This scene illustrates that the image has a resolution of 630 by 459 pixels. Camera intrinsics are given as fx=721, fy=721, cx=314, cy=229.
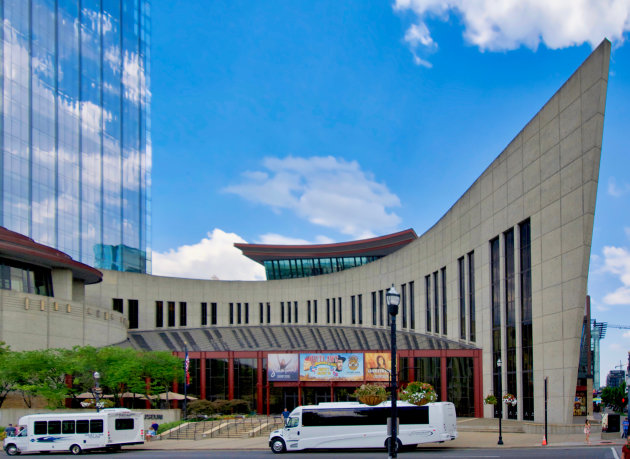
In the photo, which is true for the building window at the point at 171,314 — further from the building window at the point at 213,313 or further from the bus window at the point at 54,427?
the bus window at the point at 54,427

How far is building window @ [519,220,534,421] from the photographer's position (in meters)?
49.3

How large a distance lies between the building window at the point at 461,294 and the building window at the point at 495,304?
5.87m

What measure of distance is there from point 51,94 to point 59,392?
52993 mm

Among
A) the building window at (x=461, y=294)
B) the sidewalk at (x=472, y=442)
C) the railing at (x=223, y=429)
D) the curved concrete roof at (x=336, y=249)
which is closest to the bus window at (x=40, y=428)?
the sidewalk at (x=472, y=442)

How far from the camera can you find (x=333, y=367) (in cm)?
6300

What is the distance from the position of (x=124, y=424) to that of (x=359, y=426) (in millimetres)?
14307

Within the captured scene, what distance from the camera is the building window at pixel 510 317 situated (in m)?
52.0

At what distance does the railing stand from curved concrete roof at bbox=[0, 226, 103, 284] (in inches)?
825

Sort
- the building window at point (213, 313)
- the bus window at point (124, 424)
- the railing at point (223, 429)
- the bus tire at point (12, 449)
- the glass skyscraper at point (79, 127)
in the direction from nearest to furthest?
the bus tire at point (12, 449) < the bus window at point (124, 424) < the railing at point (223, 429) < the glass skyscraper at point (79, 127) < the building window at point (213, 313)

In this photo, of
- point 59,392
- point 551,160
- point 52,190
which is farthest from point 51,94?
point 551,160

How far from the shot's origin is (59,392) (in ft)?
179

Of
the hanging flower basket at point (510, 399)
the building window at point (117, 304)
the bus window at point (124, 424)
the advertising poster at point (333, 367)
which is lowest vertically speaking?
the bus window at point (124, 424)

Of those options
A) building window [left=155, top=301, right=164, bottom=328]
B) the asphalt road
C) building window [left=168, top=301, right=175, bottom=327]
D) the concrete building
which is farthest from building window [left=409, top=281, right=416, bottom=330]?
the asphalt road

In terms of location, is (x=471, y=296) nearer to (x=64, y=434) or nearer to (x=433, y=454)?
(x=433, y=454)
